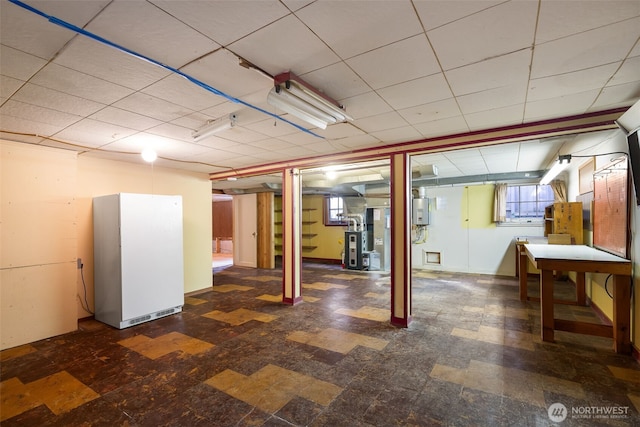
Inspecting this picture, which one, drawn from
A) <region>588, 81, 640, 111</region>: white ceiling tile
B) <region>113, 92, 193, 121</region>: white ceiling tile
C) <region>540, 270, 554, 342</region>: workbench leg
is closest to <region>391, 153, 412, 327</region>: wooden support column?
<region>540, 270, 554, 342</region>: workbench leg

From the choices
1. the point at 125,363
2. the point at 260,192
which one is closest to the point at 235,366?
the point at 125,363

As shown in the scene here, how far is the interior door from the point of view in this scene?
8.63 m

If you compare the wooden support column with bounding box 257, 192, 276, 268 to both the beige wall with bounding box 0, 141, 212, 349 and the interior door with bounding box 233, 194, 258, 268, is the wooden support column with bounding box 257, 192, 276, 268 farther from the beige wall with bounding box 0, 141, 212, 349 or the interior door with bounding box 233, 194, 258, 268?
Result: the beige wall with bounding box 0, 141, 212, 349

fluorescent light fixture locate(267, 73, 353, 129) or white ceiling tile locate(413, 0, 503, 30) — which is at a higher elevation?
white ceiling tile locate(413, 0, 503, 30)

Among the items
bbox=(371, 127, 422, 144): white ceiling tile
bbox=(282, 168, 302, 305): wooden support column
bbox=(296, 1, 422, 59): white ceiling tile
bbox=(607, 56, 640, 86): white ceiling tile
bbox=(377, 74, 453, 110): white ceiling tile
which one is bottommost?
bbox=(282, 168, 302, 305): wooden support column

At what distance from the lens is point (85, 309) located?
427 centimetres

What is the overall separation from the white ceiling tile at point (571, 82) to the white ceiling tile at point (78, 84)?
10.3 ft

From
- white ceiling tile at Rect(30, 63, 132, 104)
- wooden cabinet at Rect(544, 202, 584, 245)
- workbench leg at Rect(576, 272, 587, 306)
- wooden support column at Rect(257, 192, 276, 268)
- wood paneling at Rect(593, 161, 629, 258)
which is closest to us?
white ceiling tile at Rect(30, 63, 132, 104)

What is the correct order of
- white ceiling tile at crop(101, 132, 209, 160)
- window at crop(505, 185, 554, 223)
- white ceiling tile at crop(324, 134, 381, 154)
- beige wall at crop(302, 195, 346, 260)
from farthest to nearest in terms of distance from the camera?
beige wall at crop(302, 195, 346, 260), window at crop(505, 185, 554, 223), white ceiling tile at crop(324, 134, 381, 154), white ceiling tile at crop(101, 132, 209, 160)

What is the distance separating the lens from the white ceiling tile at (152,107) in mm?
2374

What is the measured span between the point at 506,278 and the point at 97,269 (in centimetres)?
788

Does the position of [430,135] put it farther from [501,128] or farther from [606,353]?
[606,353]

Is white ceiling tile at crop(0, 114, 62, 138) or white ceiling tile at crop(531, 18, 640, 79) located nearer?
white ceiling tile at crop(531, 18, 640, 79)

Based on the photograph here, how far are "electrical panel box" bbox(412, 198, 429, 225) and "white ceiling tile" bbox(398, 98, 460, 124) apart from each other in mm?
4349
